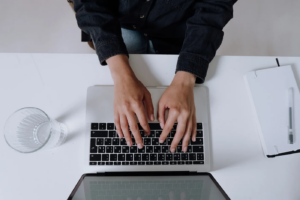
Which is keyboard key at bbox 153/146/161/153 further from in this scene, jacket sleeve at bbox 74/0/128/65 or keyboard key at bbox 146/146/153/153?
jacket sleeve at bbox 74/0/128/65

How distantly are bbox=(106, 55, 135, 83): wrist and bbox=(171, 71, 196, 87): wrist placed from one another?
0.12m

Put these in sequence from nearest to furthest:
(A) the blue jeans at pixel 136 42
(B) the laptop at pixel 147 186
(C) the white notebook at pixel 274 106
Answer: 1. (B) the laptop at pixel 147 186
2. (C) the white notebook at pixel 274 106
3. (A) the blue jeans at pixel 136 42

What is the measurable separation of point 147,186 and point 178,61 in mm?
346

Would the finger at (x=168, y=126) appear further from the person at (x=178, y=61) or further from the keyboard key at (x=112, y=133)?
the keyboard key at (x=112, y=133)

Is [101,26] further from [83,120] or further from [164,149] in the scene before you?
[164,149]

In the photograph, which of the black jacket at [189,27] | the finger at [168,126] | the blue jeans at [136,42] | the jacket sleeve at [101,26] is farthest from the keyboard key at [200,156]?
the blue jeans at [136,42]

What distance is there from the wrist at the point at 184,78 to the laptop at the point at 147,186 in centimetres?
24

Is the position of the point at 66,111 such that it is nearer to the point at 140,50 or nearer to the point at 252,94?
the point at 140,50

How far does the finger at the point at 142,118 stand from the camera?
0.54m

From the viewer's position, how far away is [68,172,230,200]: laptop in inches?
18.5

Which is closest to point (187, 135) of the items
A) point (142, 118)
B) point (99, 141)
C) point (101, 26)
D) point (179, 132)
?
point (179, 132)

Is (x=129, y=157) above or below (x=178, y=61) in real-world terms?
below

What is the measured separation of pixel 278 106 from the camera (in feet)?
1.94

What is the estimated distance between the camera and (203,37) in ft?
1.96
